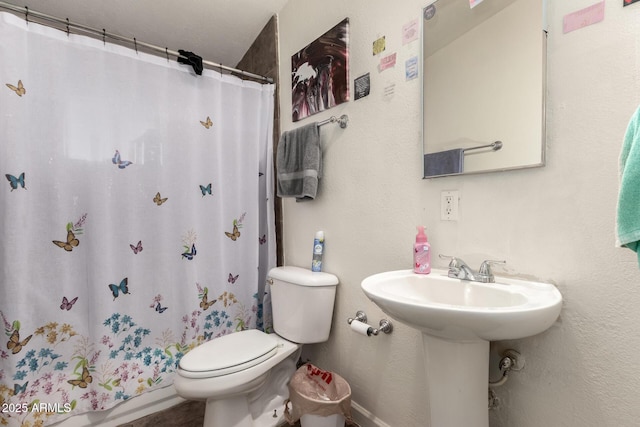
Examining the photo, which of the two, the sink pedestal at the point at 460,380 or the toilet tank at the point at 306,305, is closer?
the sink pedestal at the point at 460,380

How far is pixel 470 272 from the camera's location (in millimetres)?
931

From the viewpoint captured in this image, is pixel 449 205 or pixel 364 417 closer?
pixel 449 205

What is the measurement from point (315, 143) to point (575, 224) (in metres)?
1.08

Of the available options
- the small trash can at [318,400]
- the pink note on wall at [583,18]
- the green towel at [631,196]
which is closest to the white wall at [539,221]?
the pink note on wall at [583,18]

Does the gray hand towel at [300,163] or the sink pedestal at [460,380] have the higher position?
the gray hand towel at [300,163]

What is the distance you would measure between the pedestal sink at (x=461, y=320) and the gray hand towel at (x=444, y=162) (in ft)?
1.18

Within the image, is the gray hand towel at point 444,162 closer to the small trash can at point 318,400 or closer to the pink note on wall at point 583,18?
the pink note on wall at point 583,18

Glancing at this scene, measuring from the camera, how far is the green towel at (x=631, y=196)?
52 centimetres

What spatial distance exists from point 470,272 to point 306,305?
2.61 ft

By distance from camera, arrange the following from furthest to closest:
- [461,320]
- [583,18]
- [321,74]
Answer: [321,74] < [583,18] < [461,320]

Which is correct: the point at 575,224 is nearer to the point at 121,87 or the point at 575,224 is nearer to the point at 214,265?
the point at 214,265

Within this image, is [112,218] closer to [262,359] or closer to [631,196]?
[262,359]

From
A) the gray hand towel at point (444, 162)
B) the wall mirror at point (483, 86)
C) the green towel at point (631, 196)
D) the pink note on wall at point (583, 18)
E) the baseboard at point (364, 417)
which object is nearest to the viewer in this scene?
the green towel at point (631, 196)

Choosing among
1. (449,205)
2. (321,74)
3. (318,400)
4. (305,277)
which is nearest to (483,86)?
(449,205)
